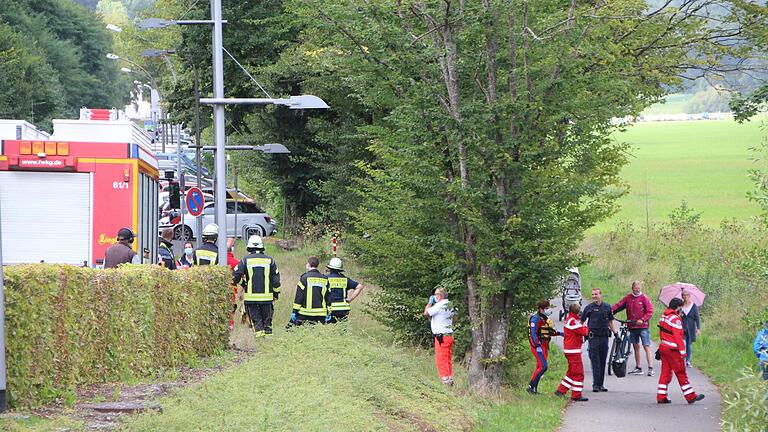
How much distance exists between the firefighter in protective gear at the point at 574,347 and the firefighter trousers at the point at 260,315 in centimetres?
440

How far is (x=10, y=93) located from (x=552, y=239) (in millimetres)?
48867

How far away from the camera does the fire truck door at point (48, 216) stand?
1792cm

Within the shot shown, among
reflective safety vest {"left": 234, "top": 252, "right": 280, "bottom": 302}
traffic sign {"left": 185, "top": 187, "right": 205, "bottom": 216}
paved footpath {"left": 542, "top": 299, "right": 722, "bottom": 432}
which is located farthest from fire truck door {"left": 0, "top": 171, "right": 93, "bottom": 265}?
traffic sign {"left": 185, "top": 187, "right": 205, "bottom": 216}

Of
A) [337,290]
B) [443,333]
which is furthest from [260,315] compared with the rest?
[443,333]

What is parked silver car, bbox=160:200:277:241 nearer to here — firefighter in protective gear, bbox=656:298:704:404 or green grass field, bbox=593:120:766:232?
green grass field, bbox=593:120:766:232

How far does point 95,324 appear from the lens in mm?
11484

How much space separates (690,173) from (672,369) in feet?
209

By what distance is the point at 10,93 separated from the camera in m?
61.1

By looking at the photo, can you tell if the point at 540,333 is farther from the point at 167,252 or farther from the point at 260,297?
the point at 167,252

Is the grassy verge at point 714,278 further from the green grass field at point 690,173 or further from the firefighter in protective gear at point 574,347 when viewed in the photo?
the firefighter in protective gear at point 574,347

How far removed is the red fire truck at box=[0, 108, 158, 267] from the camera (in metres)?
17.9

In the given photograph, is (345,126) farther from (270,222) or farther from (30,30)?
(30,30)

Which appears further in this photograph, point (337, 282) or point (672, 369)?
point (337, 282)

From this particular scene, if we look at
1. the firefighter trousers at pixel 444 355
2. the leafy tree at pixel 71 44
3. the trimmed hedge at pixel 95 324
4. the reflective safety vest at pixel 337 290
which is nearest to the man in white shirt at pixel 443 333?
the firefighter trousers at pixel 444 355
